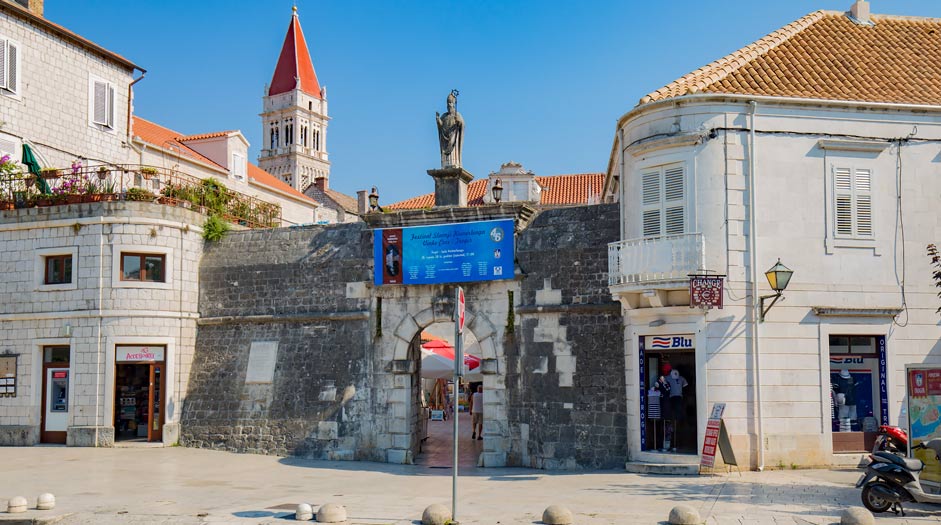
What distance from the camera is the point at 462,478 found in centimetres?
1616

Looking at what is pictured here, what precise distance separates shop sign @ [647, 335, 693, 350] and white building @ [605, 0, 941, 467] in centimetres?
3

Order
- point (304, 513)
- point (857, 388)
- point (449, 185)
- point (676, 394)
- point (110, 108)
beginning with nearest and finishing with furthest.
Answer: point (304, 513)
point (857, 388)
point (676, 394)
point (449, 185)
point (110, 108)

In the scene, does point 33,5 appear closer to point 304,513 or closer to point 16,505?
point 16,505

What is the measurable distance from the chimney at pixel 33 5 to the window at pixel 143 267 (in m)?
10.8

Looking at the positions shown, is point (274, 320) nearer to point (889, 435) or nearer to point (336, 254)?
point (336, 254)

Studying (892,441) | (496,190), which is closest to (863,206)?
(892,441)

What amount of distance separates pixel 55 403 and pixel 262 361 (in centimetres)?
505

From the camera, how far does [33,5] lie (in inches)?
1072

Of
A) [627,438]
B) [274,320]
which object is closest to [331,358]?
[274,320]

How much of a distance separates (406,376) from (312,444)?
8.86ft

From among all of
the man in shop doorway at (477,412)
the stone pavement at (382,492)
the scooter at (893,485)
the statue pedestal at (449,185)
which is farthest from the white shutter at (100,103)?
the scooter at (893,485)

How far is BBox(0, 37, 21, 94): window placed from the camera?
24.4 metres

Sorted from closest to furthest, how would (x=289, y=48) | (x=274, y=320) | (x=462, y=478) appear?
(x=462, y=478) < (x=274, y=320) < (x=289, y=48)

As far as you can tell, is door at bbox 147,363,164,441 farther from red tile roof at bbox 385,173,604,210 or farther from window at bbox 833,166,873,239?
red tile roof at bbox 385,173,604,210
